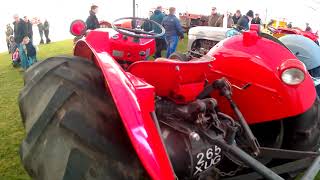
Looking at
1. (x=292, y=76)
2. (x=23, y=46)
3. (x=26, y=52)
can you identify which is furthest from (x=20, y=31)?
(x=292, y=76)

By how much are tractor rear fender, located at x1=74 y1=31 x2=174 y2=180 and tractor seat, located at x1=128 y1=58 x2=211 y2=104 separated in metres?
0.36

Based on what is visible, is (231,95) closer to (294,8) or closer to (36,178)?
(36,178)

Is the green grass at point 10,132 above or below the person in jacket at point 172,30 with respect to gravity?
below

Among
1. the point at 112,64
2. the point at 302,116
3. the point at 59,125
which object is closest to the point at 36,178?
the point at 59,125

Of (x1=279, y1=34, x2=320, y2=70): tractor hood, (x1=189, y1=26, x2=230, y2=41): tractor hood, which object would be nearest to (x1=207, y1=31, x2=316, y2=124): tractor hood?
(x1=279, y1=34, x2=320, y2=70): tractor hood

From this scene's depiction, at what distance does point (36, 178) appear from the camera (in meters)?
1.32

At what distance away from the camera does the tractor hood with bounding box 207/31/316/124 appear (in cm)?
200

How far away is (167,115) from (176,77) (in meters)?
0.20

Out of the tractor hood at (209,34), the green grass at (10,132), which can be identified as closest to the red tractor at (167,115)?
the green grass at (10,132)

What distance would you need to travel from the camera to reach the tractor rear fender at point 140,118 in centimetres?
114

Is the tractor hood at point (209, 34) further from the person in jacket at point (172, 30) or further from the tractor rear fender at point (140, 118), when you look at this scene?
the person in jacket at point (172, 30)

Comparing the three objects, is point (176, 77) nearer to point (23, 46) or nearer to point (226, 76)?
point (226, 76)

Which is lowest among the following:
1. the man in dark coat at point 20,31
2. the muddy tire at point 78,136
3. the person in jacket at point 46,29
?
the person in jacket at point 46,29

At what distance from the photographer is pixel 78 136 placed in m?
1.19
